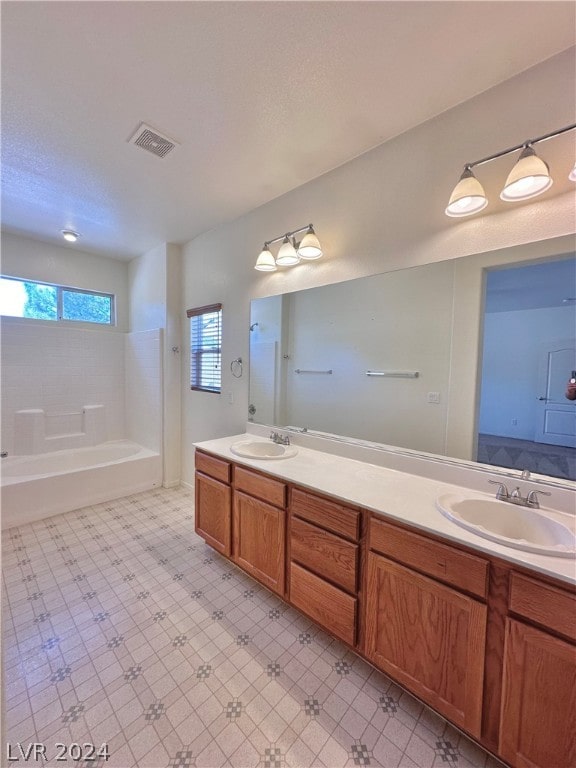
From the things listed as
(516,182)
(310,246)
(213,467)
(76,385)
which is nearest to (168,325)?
(76,385)

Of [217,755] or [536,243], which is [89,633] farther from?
[536,243]

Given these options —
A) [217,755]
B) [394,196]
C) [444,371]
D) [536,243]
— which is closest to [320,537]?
[217,755]

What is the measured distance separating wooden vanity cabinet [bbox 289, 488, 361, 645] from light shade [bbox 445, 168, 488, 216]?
1.47 metres

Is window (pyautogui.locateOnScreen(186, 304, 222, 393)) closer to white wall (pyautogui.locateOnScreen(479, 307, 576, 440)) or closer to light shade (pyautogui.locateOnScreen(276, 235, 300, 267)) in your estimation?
light shade (pyautogui.locateOnScreen(276, 235, 300, 267))

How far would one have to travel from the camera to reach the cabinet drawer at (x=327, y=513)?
4.61 feet

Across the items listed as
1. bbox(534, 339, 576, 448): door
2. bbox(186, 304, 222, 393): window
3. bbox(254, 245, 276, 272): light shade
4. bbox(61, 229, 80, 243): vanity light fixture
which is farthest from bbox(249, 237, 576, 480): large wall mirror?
bbox(61, 229, 80, 243): vanity light fixture

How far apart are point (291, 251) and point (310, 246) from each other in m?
0.18

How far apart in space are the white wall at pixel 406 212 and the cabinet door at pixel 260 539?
98 cm

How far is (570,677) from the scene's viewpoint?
908 millimetres

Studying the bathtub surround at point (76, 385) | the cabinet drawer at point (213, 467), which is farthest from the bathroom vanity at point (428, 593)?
the bathtub surround at point (76, 385)

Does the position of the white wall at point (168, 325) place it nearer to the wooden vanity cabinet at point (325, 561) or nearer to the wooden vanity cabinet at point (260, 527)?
the wooden vanity cabinet at point (260, 527)

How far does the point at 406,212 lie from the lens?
174 cm

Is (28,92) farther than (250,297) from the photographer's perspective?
No

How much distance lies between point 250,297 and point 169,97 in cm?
136
